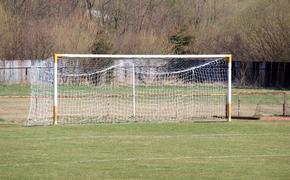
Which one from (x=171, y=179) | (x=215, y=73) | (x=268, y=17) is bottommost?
(x=171, y=179)

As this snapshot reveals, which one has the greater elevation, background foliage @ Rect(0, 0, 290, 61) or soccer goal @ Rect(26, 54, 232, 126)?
background foliage @ Rect(0, 0, 290, 61)

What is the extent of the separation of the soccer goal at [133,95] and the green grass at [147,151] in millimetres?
2763

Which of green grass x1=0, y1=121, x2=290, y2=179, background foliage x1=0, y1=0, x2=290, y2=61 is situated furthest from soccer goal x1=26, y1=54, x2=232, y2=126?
background foliage x1=0, y1=0, x2=290, y2=61

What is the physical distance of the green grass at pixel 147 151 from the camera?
1449 centimetres

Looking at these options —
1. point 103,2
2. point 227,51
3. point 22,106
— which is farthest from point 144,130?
point 103,2

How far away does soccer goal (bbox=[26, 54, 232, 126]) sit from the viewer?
2753cm

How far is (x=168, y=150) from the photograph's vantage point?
18.2 meters

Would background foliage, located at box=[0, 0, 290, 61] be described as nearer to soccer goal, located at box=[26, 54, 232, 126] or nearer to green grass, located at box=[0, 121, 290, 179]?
soccer goal, located at box=[26, 54, 232, 126]

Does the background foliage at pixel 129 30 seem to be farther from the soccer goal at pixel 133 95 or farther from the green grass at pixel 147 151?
the green grass at pixel 147 151

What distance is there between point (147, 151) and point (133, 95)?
32.8 ft

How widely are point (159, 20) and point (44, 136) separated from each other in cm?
6236

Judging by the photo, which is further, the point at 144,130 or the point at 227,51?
the point at 227,51

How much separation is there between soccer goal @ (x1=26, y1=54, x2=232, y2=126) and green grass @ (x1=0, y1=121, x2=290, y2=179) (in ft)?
9.07

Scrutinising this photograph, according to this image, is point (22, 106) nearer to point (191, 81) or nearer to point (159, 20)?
point (191, 81)
